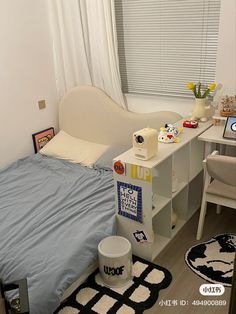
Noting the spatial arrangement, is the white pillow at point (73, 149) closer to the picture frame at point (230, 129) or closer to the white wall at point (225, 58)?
the white wall at point (225, 58)

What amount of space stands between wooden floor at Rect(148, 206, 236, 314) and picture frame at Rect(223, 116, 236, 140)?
764mm

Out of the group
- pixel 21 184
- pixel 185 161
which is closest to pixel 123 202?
pixel 185 161

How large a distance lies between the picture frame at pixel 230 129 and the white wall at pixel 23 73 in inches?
75.7

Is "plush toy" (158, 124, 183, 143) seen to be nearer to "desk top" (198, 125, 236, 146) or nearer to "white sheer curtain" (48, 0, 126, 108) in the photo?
"desk top" (198, 125, 236, 146)

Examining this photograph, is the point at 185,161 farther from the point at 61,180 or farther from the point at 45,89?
the point at 45,89

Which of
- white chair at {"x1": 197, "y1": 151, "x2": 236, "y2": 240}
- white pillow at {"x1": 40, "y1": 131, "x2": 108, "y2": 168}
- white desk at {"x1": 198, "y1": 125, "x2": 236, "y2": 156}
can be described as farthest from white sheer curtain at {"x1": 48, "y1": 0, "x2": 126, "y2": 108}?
white chair at {"x1": 197, "y1": 151, "x2": 236, "y2": 240}

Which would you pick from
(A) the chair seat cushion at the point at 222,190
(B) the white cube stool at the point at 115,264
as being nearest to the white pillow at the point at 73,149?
(B) the white cube stool at the point at 115,264

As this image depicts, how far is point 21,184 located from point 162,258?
1354 mm

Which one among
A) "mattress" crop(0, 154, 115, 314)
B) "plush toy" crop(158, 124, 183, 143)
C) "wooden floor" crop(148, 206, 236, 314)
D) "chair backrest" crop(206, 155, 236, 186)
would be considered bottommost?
"wooden floor" crop(148, 206, 236, 314)

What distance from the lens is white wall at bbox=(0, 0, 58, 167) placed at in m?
2.94

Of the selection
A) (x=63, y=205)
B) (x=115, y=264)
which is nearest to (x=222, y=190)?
(x=115, y=264)

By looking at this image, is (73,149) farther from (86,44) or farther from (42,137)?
(86,44)

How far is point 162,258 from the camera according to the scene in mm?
2285

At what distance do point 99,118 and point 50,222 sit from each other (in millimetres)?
1301
